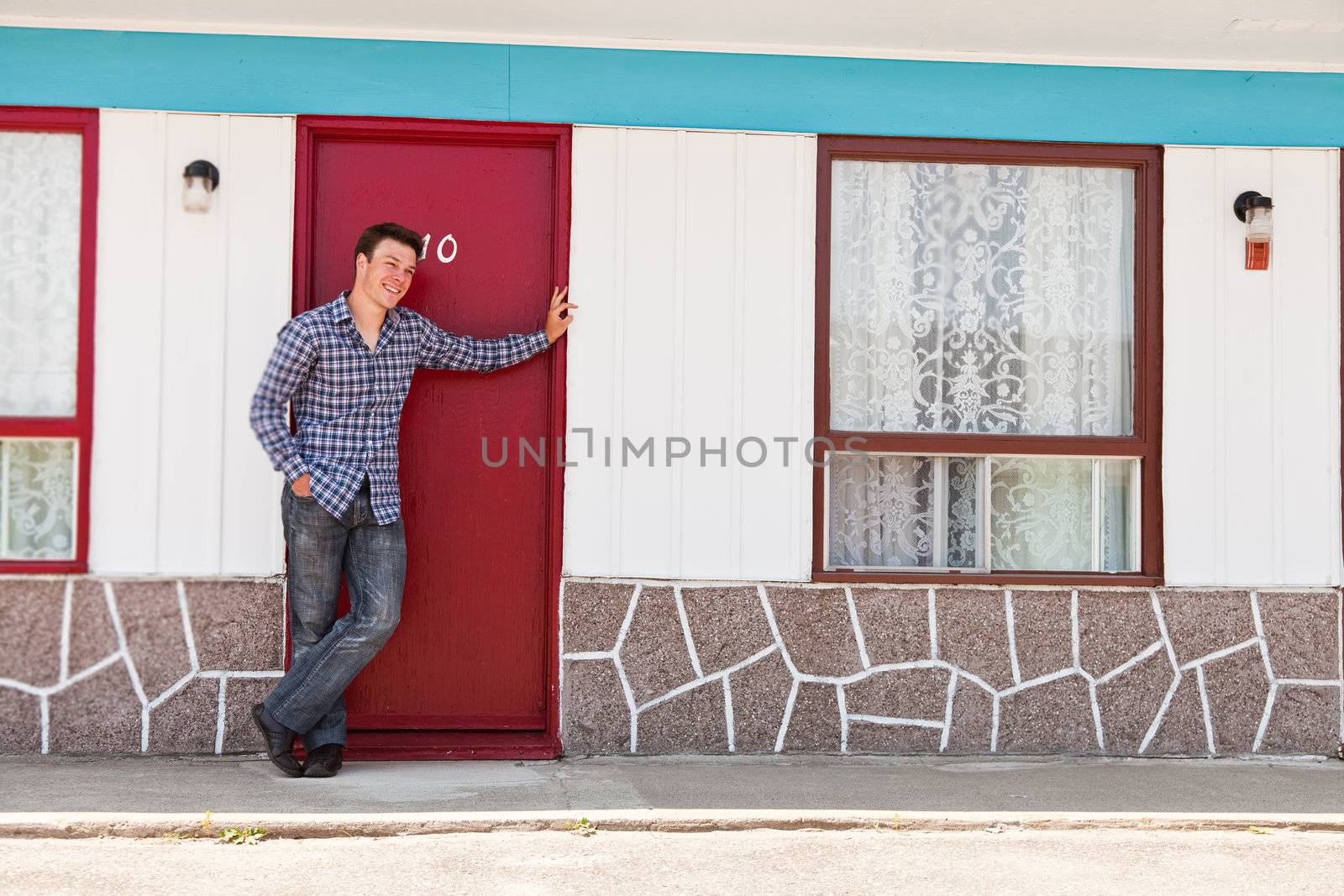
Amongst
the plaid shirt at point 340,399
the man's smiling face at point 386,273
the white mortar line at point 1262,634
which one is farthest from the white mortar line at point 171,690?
the white mortar line at point 1262,634

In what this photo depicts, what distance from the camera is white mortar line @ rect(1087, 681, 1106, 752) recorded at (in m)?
5.46

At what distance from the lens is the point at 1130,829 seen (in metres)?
4.45

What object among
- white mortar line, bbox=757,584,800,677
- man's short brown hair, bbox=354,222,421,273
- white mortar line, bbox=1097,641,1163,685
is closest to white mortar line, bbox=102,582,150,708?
man's short brown hair, bbox=354,222,421,273

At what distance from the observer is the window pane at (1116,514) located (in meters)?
5.63

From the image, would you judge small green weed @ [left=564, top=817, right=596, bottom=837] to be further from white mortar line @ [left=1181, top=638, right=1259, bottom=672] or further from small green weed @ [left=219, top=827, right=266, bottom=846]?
white mortar line @ [left=1181, top=638, right=1259, bottom=672]

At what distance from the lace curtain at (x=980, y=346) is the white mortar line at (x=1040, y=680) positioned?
1.56 ft

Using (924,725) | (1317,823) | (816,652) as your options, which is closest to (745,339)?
(816,652)

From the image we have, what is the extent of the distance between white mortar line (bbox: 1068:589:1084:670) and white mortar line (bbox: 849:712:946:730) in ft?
2.15

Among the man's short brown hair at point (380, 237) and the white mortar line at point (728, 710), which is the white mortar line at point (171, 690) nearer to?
the man's short brown hair at point (380, 237)

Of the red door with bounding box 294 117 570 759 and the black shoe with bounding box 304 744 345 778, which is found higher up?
the red door with bounding box 294 117 570 759

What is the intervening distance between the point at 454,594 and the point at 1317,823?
3442mm

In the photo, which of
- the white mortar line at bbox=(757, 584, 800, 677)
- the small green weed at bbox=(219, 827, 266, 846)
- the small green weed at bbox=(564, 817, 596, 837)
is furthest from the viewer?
the white mortar line at bbox=(757, 584, 800, 677)

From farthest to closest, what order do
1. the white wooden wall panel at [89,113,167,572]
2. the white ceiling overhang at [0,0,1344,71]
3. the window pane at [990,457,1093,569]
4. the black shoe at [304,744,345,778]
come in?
the window pane at [990,457,1093,569]
the white wooden wall panel at [89,113,167,572]
the white ceiling overhang at [0,0,1344,71]
the black shoe at [304,744,345,778]

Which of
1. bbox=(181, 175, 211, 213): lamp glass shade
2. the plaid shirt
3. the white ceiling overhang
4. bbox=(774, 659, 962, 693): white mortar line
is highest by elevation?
the white ceiling overhang
